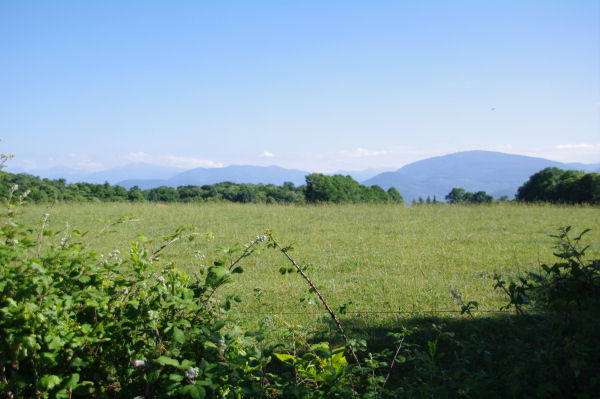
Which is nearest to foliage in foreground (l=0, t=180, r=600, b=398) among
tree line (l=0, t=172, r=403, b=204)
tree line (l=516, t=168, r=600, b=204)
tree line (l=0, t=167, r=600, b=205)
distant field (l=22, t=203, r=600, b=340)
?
distant field (l=22, t=203, r=600, b=340)

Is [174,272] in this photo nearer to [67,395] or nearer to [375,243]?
[67,395]

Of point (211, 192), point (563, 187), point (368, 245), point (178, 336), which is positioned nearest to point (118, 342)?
point (178, 336)

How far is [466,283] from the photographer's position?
677 cm

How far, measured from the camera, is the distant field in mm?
6043

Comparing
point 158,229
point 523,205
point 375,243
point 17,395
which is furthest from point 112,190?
point 17,395

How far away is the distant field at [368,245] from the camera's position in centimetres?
604

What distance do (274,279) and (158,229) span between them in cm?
707

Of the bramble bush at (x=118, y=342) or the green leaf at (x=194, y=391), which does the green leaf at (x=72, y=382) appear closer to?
the bramble bush at (x=118, y=342)

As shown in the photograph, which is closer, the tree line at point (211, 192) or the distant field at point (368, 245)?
the distant field at point (368, 245)

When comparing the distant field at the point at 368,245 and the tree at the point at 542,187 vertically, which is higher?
the tree at the point at 542,187

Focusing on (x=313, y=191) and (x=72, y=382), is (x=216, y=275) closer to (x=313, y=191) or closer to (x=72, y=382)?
(x=72, y=382)

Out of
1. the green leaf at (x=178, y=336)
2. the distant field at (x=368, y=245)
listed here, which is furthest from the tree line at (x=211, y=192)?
the green leaf at (x=178, y=336)

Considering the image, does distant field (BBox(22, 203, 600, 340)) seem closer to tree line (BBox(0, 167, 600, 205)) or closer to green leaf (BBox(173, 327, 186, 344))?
green leaf (BBox(173, 327, 186, 344))

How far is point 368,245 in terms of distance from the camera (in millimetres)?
10445
